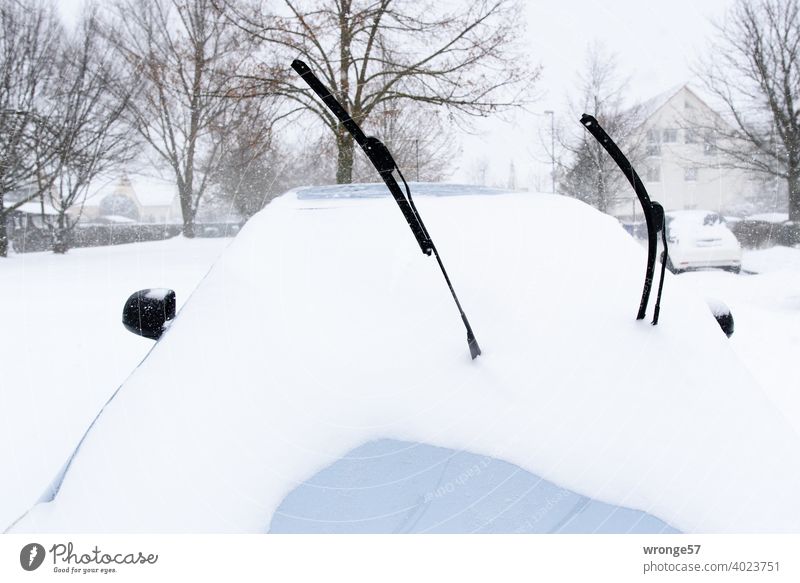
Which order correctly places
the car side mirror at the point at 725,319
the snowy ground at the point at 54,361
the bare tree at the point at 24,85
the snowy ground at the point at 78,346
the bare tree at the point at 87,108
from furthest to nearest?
the bare tree at the point at 87,108, the bare tree at the point at 24,85, the snowy ground at the point at 78,346, the snowy ground at the point at 54,361, the car side mirror at the point at 725,319

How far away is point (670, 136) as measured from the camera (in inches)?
416

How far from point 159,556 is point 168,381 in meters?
0.41

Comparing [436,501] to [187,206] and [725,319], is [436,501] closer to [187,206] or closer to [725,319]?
[725,319]

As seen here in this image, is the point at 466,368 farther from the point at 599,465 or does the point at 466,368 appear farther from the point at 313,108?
the point at 313,108

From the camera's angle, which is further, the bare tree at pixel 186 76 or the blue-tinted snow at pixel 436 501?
the bare tree at pixel 186 76

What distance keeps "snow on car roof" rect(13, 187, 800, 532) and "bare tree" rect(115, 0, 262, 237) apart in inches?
377

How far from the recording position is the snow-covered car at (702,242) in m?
9.55

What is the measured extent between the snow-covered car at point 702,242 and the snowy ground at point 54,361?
8.31 metres

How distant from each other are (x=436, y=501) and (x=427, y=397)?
0.21 metres

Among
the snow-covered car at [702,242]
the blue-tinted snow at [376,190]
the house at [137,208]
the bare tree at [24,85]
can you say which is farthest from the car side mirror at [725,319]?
the house at [137,208]

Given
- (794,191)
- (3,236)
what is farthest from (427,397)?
(3,236)

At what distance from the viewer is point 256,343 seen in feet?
4.13

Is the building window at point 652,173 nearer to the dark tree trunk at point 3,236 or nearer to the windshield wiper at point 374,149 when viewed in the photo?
the windshield wiper at point 374,149

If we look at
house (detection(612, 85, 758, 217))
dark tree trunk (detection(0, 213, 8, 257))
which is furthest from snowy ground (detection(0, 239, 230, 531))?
house (detection(612, 85, 758, 217))
